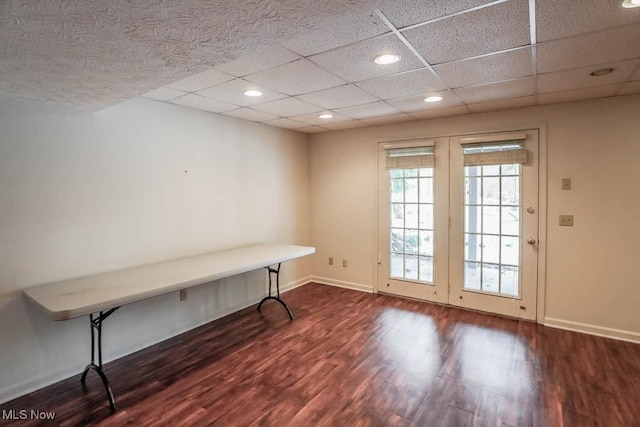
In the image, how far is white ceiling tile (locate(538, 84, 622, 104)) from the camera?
2984 mm

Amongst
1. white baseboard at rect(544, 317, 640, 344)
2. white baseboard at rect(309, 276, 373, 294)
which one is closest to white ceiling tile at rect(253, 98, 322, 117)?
white baseboard at rect(309, 276, 373, 294)

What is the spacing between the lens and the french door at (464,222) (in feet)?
12.1

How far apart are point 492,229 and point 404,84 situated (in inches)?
82.5

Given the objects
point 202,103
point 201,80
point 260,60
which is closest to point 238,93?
point 201,80

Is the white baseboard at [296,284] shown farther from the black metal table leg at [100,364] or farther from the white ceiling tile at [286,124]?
the black metal table leg at [100,364]

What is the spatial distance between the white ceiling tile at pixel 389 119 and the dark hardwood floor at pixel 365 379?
2.41 m

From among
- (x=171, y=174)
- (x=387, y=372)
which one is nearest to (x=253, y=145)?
(x=171, y=174)

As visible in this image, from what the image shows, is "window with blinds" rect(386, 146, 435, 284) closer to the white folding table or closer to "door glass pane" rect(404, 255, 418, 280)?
"door glass pane" rect(404, 255, 418, 280)

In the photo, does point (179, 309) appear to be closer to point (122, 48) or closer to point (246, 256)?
point (246, 256)

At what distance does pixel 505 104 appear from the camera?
11.5 ft

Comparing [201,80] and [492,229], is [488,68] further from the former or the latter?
[201,80]

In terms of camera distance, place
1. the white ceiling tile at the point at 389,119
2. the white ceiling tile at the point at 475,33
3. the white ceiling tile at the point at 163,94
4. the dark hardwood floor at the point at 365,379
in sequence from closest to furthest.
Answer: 1. the white ceiling tile at the point at 475,33
2. the dark hardwood floor at the point at 365,379
3. the white ceiling tile at the point at 163,94
4. the white ceiling tile at the point at 389,119

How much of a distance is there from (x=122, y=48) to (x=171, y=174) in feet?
6.47

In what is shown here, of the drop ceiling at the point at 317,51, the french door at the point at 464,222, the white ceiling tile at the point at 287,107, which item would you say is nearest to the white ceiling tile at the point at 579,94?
the drop ceiling at the point at 317,51
